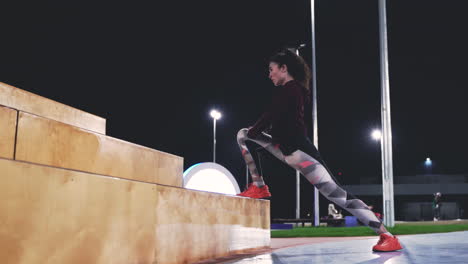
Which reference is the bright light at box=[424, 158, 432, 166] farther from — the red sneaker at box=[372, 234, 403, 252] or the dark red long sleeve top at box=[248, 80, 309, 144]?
the dark red long sleeve top at box=[248, 80, 309, 144]

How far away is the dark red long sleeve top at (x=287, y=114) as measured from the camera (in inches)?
173

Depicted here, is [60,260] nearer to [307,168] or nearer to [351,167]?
[307,168]

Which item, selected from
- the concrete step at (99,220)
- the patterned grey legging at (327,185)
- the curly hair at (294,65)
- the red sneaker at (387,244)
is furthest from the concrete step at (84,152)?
the red sneaker at (387,244)

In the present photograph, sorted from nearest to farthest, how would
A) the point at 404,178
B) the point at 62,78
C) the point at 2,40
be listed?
the point at 2,40 < the point at 62,78 < the point at 404,178

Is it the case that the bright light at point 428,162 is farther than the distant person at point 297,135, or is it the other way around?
the bright light at point 428,162

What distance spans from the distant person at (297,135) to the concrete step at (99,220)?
3.20 feet

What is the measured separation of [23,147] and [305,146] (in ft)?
8.54

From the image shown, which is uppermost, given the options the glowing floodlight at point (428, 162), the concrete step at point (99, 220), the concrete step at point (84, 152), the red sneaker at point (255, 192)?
the glowing floodlight at point (428, 162)

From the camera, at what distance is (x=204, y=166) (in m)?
15.8

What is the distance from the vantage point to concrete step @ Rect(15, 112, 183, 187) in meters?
2.75

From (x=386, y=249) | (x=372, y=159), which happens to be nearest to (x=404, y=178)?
(x=372, y=159)

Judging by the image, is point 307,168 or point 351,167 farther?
point 351,167

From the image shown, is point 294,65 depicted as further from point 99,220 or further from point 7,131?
point 7,131

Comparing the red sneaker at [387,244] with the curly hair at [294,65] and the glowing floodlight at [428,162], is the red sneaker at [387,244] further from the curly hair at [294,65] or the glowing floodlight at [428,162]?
the glowing floodlight at [428,162]
